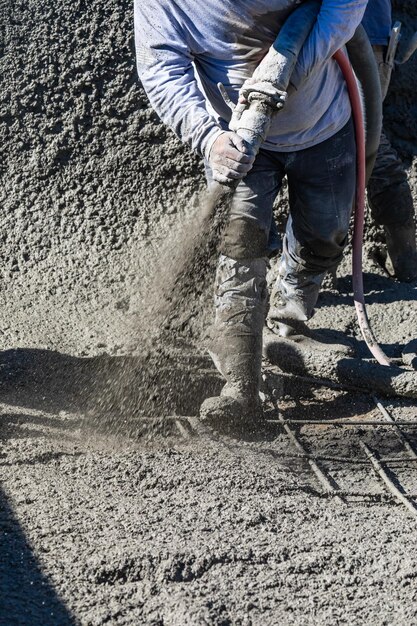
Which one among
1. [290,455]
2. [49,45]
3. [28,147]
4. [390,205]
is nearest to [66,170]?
[28,147]

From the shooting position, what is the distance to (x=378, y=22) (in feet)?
14.5

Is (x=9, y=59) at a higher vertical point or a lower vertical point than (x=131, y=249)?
higher

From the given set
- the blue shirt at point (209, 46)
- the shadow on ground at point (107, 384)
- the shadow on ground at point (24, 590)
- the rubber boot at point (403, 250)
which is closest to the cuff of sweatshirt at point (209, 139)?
the blue shirt at point (209, 46)

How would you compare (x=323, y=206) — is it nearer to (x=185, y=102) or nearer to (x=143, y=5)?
(x=185, y=102)

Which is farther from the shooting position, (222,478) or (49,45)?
(49,45)

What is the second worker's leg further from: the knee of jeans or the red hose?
the knee of jeans

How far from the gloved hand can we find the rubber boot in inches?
75.5

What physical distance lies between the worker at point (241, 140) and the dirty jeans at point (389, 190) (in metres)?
0.97

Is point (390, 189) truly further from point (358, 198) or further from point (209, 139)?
point (209, 139)

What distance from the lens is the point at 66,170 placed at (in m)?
5.05

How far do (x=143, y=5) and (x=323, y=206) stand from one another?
0.98m

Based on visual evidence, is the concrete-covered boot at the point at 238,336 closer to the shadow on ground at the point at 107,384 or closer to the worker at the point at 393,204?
the shadow on ground at the point at 107,384

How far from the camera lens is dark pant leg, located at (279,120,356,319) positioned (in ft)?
11.7

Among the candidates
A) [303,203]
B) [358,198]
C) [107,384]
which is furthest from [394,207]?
[107,384]
